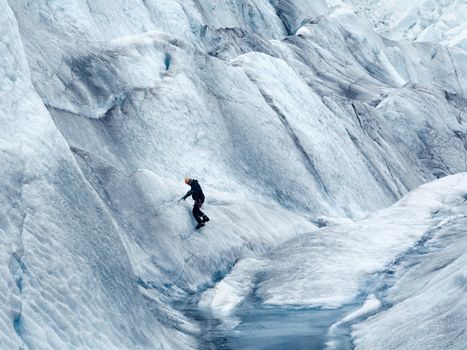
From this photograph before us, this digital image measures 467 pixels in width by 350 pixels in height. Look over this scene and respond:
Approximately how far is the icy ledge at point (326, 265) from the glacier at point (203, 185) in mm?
52

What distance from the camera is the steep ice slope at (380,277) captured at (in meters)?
10.4

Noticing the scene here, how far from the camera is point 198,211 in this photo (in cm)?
1529

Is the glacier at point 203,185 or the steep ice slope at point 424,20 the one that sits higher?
the glacier at point 203,185

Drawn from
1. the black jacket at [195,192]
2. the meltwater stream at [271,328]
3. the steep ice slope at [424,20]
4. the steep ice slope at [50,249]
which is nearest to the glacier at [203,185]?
the steep ice slope at [50,249]

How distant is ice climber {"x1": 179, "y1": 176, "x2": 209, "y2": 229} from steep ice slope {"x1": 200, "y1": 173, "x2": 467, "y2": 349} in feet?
4.21

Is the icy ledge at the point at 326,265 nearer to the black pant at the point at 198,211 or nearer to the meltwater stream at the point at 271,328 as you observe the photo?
the meltwater stream at the point at 271,328

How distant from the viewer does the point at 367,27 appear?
4047cm

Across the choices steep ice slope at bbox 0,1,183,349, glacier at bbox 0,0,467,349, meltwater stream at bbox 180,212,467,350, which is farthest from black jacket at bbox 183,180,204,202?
steep ice slope at bbox 0,1,183,349

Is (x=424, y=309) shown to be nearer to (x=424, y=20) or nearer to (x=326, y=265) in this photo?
(x=326, y=265)

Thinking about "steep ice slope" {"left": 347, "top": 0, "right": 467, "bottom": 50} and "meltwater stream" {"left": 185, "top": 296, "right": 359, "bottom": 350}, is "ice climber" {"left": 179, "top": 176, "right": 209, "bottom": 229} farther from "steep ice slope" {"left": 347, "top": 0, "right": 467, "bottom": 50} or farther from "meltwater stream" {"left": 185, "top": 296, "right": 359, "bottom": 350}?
"steep ice slope" {"left": 347, "top": 0, "right": 467, "bottom": 50}

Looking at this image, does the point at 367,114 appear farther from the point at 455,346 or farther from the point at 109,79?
the point at 455,346

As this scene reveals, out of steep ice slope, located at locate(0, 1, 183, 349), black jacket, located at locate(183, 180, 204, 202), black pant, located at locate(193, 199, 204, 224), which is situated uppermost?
steep ice slope, located at locate(0, 1, 183, 349)

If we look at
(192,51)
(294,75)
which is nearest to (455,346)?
(192,51)

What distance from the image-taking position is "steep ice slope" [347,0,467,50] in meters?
51.2
